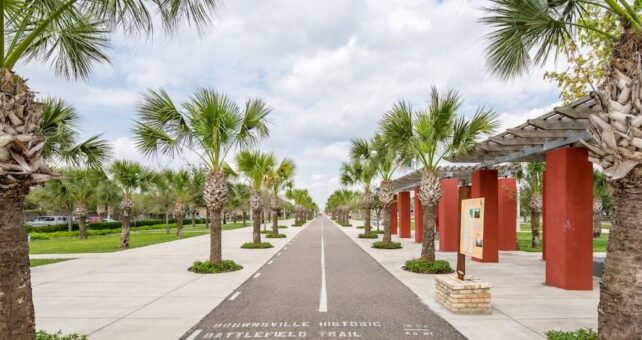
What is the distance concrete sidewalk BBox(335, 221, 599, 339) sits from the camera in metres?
7.09

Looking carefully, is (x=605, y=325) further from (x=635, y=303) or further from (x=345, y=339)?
(x=345, y=339)

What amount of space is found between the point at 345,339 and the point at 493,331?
2.50 metres

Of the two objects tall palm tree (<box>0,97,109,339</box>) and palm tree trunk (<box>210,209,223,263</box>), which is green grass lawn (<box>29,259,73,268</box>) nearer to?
palm tree trunk (<box>210,209,223,263</box>)

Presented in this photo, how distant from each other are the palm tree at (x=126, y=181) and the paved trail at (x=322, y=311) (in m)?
13.8

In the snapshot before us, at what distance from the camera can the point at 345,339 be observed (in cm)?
649

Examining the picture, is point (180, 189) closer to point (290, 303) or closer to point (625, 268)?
point (290, 303)

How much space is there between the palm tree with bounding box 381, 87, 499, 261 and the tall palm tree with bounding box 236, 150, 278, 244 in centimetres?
1063

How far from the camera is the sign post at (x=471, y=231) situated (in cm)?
817

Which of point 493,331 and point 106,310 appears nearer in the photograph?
point 493,331

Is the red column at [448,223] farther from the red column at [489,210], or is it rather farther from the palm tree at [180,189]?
the palm tree at [180,189]

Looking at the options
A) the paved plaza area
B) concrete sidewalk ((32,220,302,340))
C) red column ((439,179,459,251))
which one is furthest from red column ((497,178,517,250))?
concrete sidewalk ((32,220,302,340))

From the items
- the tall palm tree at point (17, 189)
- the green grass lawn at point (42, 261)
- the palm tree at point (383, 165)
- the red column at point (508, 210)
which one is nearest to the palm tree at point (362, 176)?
the palm tree at point (383, 165)

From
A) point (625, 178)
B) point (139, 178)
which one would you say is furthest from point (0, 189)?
point (139, 178)

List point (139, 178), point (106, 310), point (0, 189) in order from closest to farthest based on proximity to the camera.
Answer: point (0, 189) → point (106, 310) → point (139, 178)
